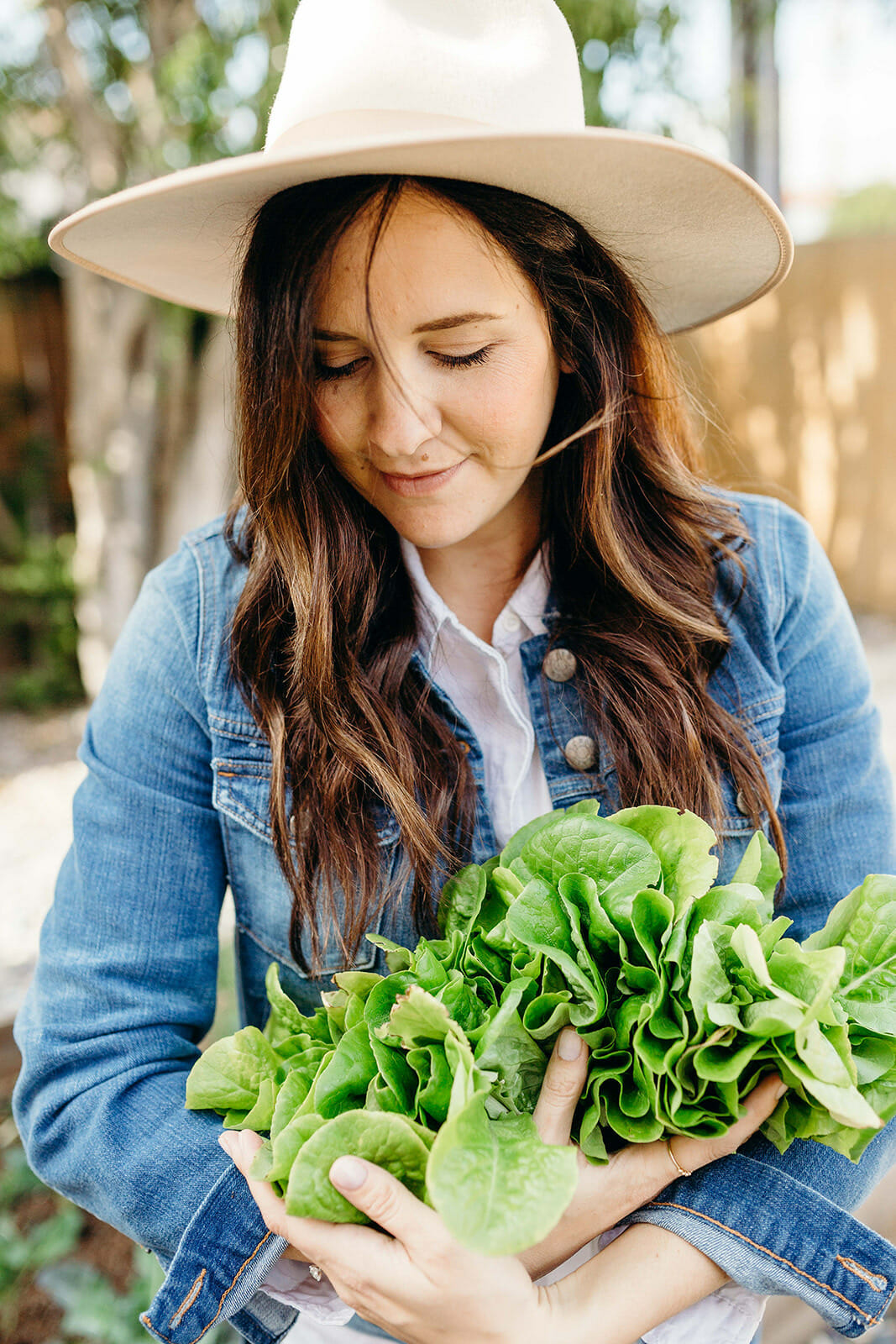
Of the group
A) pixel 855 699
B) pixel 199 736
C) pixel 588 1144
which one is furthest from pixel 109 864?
pixel 855 699

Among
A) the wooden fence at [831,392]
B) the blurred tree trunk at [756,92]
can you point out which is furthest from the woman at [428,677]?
the wooden fence at [831,392]

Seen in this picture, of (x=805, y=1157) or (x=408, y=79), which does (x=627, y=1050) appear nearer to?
(x=805, y=1157)

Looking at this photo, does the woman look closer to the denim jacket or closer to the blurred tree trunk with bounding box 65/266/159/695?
the denim jacket

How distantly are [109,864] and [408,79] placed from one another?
38.6 inches

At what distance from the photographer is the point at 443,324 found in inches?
48.3

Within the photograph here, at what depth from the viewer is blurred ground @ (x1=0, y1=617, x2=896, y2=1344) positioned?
2.34 m

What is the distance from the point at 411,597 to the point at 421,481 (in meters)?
0.23

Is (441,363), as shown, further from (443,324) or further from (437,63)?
(437,63)

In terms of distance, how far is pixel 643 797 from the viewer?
1413 millimetres

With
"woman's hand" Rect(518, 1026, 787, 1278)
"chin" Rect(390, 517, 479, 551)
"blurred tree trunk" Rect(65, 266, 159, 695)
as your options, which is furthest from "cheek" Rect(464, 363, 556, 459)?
"blurred tree trunk" Rect(65, 266, 159, 695)

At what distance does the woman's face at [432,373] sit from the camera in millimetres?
1205

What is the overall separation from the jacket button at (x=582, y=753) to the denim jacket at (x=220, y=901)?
1 cm

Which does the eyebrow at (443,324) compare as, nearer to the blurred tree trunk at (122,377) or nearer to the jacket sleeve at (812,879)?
the jacket sleeve at (812,879)

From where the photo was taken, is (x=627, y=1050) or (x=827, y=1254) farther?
(x=827, y=1254)
